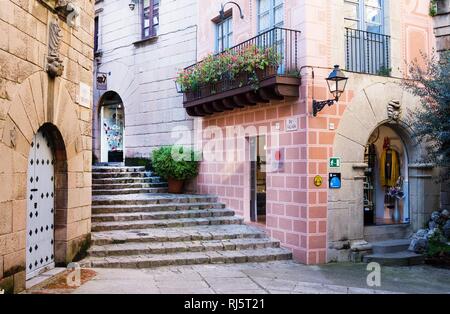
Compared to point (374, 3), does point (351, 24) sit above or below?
below

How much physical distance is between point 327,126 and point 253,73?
1.70 metres

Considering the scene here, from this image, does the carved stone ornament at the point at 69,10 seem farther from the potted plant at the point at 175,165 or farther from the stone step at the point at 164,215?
the potted plant at the point at 175,165

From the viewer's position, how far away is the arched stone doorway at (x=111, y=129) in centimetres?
1578

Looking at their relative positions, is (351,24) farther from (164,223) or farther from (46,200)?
(46,200)

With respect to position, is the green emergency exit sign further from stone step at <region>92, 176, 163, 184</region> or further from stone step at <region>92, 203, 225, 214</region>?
stone step at <region>92, 176, 163, 184</region>

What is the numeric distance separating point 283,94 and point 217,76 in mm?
2078

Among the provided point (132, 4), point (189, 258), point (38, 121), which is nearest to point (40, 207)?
point (38, 121)

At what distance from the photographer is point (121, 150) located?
625 inches

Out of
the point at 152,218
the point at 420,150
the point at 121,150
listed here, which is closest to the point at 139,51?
the point at 121,150

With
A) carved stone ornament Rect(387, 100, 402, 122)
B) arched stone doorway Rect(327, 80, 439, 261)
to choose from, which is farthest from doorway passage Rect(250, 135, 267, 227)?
carved stone ornament Rect(387, 100, 402, 122)

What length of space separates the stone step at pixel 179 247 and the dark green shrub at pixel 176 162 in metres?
3.28

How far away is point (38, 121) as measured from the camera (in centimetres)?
594

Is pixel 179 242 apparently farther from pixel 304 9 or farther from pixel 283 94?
pixel 304 9

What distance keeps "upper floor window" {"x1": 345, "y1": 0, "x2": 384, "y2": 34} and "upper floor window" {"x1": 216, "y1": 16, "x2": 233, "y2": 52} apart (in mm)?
2920
